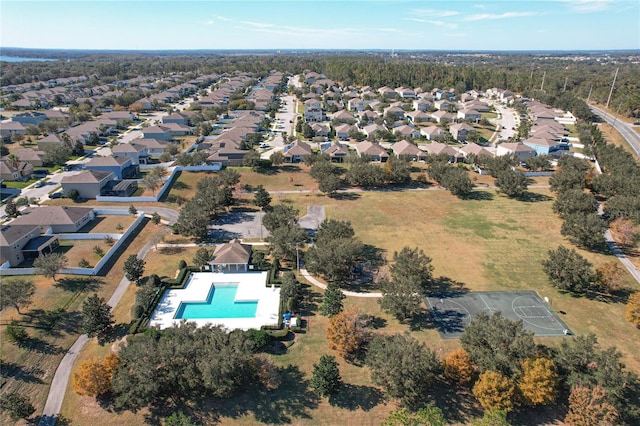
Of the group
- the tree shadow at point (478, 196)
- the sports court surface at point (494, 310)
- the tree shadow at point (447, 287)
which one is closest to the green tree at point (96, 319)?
the sports court surface at point (494, 310)

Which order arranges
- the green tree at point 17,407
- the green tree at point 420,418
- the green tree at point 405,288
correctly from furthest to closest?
the green tree at point 405,288
the green tree at point 17,407
the green tree at point 420,418

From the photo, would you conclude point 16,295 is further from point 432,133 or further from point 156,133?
point 432,133

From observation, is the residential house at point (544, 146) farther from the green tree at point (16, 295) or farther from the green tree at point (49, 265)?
the green tree at point (16, 295)

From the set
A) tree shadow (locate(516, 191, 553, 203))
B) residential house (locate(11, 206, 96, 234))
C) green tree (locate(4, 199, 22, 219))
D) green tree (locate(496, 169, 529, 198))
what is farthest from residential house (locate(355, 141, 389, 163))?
green tree (locate(4, 199, 22, 219))

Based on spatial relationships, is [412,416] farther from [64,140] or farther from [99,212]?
[64,140]

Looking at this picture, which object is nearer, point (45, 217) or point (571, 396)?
point (571, 396)

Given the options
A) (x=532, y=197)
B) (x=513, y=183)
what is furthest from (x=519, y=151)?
(x=513, y=183)

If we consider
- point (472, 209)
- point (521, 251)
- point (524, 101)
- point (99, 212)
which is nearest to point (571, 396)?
point (521, 251)
